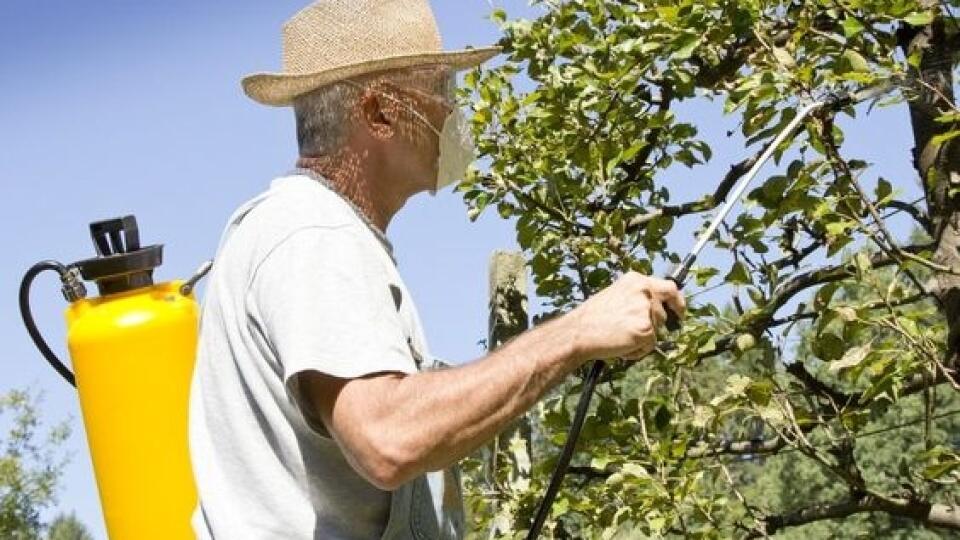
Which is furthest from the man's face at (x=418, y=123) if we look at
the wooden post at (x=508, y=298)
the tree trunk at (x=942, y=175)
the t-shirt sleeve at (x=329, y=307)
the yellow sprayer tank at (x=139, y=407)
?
the wooden post at (x=508, y=298)

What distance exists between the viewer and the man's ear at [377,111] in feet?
7.18

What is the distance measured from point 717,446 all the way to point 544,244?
686 mm

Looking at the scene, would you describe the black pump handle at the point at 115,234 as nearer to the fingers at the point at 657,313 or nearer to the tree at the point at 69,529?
the fingers at the point at 657,313

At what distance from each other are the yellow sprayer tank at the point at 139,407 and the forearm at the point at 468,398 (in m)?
1.12

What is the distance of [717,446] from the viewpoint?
394 cm

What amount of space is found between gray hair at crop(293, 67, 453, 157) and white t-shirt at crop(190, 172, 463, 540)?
84 millimetres

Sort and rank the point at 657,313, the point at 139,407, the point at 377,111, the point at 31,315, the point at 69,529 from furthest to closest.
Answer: the point at 69,529 < the point at 31,315 < the point at 139,407 < the point at 377,111 < the point at 657,313

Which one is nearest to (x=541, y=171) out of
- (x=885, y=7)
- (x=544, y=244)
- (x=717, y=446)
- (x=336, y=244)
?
(x=544, y=244)

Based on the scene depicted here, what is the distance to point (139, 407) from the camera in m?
2.87

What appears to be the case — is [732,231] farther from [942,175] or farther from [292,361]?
[292,361]

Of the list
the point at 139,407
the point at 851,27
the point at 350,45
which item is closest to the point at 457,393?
the point at 350,45

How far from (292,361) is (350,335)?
7 centimetres

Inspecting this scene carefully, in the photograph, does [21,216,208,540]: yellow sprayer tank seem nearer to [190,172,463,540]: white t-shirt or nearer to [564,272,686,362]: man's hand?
[190,172,463,540]: white t-shirt

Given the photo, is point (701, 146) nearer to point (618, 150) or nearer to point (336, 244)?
point (618, 150)
